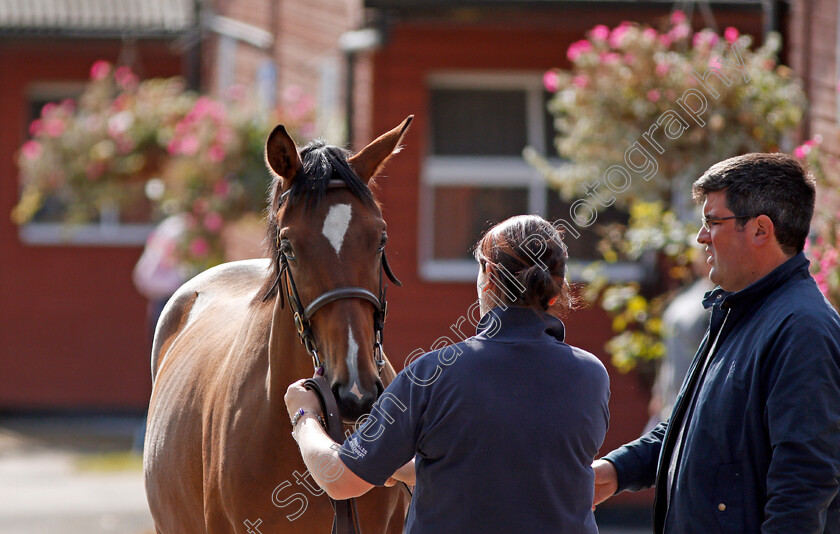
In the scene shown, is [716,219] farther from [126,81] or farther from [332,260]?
[126,81]

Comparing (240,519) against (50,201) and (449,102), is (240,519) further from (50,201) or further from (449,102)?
(50,201)

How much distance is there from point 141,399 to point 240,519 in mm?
10848

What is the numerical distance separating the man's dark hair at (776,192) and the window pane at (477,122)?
246 inches

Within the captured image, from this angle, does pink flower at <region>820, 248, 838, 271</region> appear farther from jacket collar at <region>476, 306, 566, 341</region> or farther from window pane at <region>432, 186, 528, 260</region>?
window pane at <region>432, 186, 528, 260</region>

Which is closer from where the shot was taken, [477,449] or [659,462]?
[477,449]

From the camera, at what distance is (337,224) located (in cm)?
309

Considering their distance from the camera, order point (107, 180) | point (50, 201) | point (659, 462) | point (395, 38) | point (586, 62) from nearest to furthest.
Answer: point (659, 462)
point (586, 62)
point (395, 38)
point (107, 180)
point (50, 201)

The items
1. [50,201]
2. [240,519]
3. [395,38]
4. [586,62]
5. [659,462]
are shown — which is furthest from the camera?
[50,201]

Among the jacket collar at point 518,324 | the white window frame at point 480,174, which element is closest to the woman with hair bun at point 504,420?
the jacket collar at point 518,324

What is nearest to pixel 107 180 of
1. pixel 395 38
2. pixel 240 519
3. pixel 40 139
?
pixel 40 139

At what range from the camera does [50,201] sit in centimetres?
1361

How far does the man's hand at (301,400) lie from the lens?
2801mm

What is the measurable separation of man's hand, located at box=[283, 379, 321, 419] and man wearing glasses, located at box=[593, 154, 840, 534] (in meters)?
0.96

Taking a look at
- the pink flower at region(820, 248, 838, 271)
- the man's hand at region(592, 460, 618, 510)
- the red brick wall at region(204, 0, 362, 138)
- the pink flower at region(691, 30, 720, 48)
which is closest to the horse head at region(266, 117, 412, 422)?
the man's hand at region(592, 460, 618, 510)
